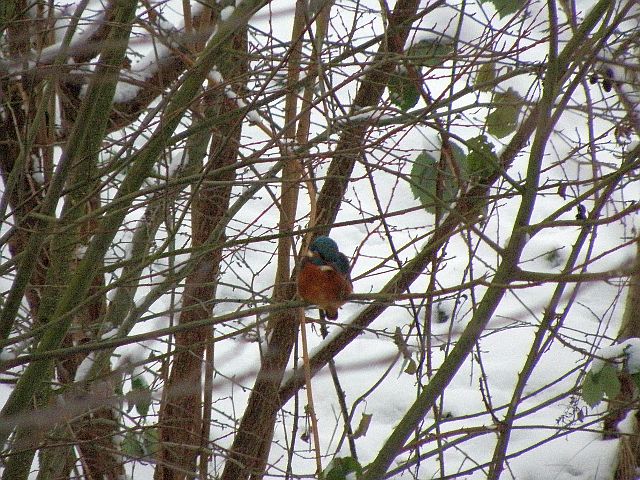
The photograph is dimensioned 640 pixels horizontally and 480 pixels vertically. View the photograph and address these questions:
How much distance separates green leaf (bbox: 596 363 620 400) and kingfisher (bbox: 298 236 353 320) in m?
0.84

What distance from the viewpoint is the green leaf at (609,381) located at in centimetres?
222

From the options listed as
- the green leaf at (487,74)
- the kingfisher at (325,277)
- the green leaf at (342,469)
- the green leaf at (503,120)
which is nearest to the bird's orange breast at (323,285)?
the kingfisher at (325,277)

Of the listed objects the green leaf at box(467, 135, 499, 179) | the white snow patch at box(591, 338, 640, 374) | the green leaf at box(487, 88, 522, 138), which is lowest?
the white snow patch at box(591, 338, 640, 374)

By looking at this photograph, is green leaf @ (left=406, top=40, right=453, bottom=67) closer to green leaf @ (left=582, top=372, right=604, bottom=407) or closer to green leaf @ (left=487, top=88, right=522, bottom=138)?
green leaf @ (left=487, top=88, right=522, bottom=138)

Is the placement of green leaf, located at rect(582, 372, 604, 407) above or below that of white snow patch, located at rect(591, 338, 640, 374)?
below

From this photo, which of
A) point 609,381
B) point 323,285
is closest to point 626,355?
point 609,381

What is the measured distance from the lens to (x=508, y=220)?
22.2 feet

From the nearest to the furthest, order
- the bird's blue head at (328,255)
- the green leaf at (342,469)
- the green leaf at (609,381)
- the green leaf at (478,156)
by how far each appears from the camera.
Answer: the green leaf at (342,469) < the green leaf at (609,381) < the green leaf at (478,156) < the bird's blue head at (328,255)

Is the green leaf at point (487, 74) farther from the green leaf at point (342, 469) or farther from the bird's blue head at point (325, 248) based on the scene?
the green leaf at point (342, 469)

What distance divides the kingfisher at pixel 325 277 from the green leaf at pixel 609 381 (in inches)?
33.2

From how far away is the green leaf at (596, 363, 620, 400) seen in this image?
2219 mm

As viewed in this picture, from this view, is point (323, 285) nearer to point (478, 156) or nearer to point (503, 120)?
point (478, 156)

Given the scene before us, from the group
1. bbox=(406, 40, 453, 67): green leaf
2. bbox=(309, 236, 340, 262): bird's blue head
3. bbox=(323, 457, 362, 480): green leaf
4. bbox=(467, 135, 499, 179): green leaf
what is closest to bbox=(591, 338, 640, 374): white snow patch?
bbox=(467, 135, 499, 179): green leaf

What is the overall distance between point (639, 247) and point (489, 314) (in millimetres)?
2071
